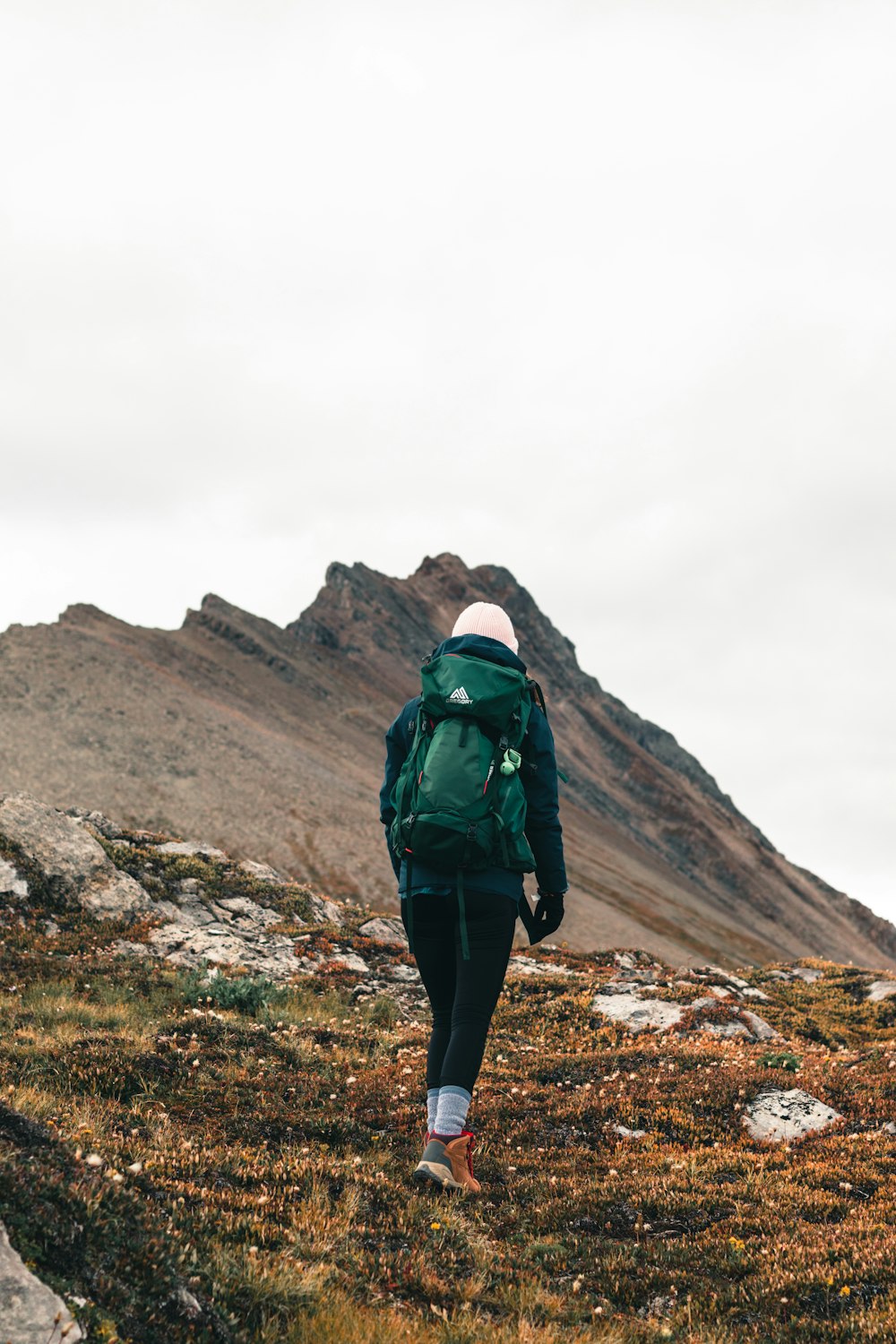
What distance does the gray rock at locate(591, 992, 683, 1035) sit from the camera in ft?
50.6

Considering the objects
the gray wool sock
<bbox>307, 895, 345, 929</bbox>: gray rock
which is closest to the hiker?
the gray wool sock

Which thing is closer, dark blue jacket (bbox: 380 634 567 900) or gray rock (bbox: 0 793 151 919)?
dark blue jacket (bbox: 380 634 567 900)

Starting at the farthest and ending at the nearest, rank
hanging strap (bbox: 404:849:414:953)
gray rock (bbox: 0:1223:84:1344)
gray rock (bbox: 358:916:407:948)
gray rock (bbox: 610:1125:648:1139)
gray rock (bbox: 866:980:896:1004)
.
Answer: gray rock (bbox: 358:916:407:948) → gray rock (bbox: 866:980:896:1004) → gray rock (bbox: 610:1125:648:1139) → hanging strap (bbox: 404:849:414:953) → gray rock (bbox: 0:1223:84:1344)

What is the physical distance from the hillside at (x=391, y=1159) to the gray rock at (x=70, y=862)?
453 mm

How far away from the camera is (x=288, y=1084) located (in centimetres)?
991

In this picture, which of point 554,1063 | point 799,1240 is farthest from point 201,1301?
point 554,1063

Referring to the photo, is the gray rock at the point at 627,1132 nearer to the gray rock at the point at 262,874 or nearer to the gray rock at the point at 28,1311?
the gray rock at the point at 28,1311

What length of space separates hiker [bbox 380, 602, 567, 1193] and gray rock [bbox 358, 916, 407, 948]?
14055 millimetres

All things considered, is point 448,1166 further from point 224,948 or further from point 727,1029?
point 224,948

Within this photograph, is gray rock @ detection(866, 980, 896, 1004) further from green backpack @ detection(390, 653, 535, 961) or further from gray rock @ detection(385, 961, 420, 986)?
green backpack @ detection(390, 653, 535, 961)

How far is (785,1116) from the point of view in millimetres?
9914

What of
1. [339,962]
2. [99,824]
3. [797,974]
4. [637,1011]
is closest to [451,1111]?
[637,1011]

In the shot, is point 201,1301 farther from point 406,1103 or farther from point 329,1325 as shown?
point 406,1103

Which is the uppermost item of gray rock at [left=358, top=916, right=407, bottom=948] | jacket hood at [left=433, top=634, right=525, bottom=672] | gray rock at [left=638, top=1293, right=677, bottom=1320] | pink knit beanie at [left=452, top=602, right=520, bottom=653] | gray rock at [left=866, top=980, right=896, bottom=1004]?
pink knit beanie at [left=452, top=602, right=520, bottom=653]
